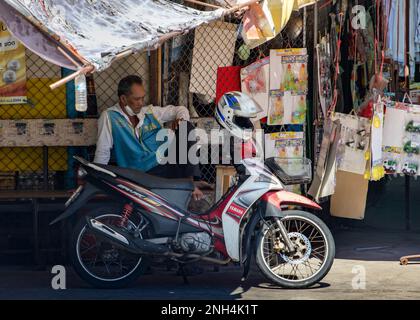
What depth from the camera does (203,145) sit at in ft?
31.9

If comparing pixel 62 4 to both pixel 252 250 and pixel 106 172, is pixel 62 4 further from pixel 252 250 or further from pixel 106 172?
pixel 252 250

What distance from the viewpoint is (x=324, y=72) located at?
1016cm

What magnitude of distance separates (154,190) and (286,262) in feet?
4.23

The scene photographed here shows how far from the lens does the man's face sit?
8.99m

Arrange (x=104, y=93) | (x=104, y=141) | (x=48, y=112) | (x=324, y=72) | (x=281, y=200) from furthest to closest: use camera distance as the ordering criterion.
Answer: (x=324, y=72)
(x=104, y=93)
(x=48, y=112)
(x=104, y=141)
(x=281, y=200)

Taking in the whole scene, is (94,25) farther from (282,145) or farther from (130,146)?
(282,145)

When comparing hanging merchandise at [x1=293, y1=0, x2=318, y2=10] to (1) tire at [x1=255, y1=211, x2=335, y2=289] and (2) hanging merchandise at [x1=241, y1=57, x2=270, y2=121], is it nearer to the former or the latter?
(2) hanging merchandise at [x1=241, y1=57, x2=270, y2=121]

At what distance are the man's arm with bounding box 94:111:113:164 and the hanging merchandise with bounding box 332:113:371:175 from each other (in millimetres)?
2422

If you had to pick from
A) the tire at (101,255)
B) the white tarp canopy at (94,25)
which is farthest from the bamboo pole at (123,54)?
the tire at (101,255)

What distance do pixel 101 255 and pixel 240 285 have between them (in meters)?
1.25

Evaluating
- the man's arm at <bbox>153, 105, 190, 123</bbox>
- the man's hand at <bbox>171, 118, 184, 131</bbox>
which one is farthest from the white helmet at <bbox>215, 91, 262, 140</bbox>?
the man's arm at <bbox>153, 105, 190, 123</bbox>

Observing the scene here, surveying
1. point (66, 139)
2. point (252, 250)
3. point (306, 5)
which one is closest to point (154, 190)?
point (252, 250)

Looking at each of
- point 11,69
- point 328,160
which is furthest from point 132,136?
point 328,160
